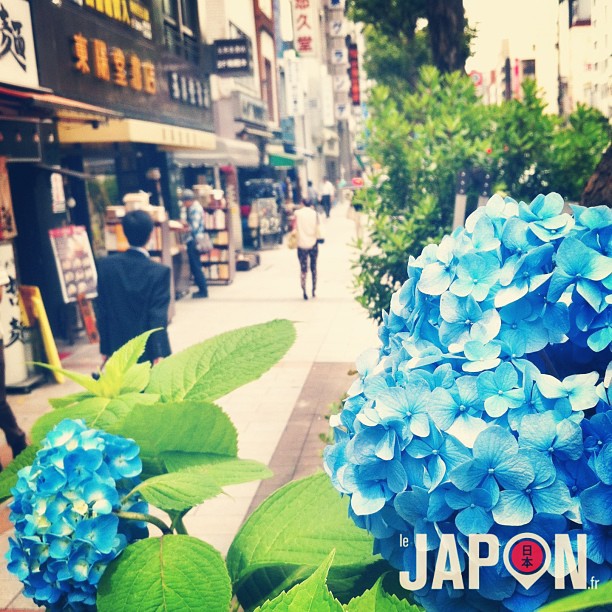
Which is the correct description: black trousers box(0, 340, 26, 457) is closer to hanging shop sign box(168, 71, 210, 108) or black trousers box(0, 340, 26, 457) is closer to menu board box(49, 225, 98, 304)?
menu board box(49, 225, 98, 304)

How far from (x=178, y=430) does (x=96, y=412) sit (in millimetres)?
208

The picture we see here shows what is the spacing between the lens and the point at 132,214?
5309 mm

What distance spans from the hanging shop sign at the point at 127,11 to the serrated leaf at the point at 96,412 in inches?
397

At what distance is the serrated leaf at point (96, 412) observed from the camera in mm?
1247

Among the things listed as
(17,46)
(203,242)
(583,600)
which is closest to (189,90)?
(203,242)

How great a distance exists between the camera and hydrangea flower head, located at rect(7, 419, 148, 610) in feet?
3.40

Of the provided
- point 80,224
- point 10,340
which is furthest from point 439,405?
point 80,224

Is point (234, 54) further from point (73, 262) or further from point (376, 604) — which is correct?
point (376, 604)

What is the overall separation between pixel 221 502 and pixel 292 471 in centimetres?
59

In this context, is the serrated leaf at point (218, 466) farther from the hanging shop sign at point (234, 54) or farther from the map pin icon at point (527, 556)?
the hanging shop sign at point (234, 54)

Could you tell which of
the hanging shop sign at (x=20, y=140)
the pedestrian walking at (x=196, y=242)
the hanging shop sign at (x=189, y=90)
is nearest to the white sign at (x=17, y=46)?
the hanging shop sign at (x=20, y=140)

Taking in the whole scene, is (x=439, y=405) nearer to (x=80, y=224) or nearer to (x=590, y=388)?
(x=590, y=388)

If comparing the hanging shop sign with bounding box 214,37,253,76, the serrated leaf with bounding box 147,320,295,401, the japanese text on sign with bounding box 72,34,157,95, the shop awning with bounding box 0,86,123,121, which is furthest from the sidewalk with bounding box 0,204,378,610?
the hanging shop sign with bounding box 214,37,253,76

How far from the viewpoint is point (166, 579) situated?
972mm
